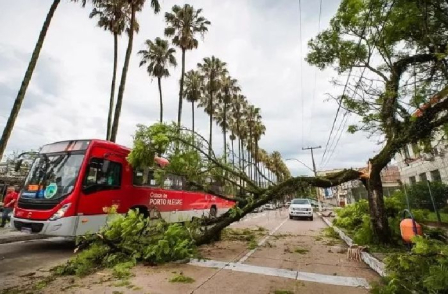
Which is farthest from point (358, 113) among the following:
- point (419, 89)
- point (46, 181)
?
point (46, 181)

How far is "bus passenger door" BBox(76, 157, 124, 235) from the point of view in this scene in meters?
7.48

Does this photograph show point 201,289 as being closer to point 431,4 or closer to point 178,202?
point 178,202

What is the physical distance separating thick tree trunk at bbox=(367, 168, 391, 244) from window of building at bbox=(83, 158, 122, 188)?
8.22 m

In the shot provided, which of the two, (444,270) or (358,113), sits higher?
(358,113)

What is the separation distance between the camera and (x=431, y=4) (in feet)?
24.4

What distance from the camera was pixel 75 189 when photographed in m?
7.34

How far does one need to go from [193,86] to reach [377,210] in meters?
27.2

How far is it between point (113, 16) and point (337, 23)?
50.7 ft

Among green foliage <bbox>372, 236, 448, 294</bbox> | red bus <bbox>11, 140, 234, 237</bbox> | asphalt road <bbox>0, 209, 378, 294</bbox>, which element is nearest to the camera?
green foliage <bbox>372, 236, 448, 294</bbox>

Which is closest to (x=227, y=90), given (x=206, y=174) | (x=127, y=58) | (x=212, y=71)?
(x=212, y=71)

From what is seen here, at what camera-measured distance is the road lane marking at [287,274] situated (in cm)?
513

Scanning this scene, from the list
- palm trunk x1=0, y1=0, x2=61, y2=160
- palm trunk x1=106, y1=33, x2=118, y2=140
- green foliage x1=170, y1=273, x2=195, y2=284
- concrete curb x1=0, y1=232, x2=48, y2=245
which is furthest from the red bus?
palm trunk x1=106, y1=33, x2=118, y2=140

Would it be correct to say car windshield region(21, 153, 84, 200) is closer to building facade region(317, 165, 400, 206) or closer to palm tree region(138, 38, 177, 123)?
building facade region(317, 165, 400, 206)

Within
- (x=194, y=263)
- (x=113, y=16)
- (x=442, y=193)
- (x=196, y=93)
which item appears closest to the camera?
(x=194, y=263)
